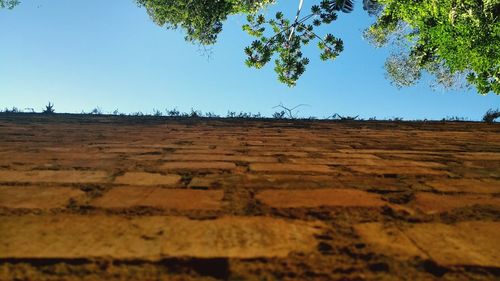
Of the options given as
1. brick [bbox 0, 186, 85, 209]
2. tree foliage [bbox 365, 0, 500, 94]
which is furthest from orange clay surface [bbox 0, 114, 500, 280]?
tree foliage [bbox 365, 0, 500, 94]

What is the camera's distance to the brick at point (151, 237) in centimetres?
78

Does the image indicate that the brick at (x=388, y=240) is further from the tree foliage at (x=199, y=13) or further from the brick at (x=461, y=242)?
the tree foliage at (x=199, y=13)

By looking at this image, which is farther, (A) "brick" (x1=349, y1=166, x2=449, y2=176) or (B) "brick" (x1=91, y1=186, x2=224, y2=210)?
(A) "brick" (x1=349, y1=166, x2=449, y2=176)

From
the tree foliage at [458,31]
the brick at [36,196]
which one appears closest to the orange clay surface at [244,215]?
the brick at [36,196]

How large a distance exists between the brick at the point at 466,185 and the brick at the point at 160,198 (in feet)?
2.52

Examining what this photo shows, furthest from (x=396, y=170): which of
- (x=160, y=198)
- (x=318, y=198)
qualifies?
(x=160, y=198)

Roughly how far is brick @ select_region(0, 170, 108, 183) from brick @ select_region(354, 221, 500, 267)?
0.89 m

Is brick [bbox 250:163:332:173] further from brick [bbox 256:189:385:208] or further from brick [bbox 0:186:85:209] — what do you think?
brick [bbox 0:186:85:209]

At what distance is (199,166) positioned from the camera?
1604mm

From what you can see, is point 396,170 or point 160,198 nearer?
point 160,198

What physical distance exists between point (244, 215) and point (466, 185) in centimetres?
88

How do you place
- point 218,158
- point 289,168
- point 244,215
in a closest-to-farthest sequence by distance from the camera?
point 244,215, point 289,168, point 218,158

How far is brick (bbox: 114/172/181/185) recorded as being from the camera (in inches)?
51.4

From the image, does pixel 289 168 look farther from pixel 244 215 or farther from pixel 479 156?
pixel 479 156
